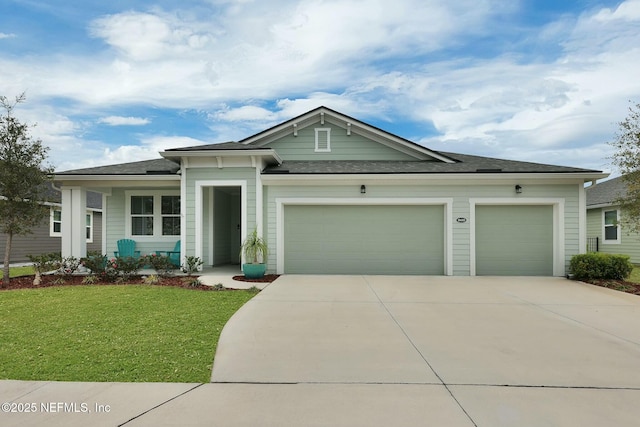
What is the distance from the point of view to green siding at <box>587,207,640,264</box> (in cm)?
1558

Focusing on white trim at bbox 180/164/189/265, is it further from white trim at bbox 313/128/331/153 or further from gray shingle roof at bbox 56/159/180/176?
white trim at bbox 313/128/331/153

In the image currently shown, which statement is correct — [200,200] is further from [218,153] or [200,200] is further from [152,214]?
[152,214]

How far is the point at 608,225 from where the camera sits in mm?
17062

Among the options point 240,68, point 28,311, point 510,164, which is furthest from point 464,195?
point 28,311

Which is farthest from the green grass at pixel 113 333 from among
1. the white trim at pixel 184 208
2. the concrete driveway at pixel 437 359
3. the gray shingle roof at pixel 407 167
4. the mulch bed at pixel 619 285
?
the mulch bed at pixel 619 285

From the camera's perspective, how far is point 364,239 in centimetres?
1105

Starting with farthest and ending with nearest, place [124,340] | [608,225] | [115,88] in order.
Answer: [608,225], [115,88], [124,340]

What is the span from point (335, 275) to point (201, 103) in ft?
37.7

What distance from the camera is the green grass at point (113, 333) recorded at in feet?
12.3

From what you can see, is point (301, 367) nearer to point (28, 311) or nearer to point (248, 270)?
point (28, 311)

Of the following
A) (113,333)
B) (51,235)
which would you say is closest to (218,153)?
(113,333)

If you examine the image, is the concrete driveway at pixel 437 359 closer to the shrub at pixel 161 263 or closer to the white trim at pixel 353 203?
the white trim at pixel 353 203

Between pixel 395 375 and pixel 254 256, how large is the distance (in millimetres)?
6917

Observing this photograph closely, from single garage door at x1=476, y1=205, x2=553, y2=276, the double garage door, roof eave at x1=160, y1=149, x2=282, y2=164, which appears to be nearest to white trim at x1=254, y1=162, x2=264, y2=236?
roof eave at x1=160, y1=149, x2=282, y2=164
